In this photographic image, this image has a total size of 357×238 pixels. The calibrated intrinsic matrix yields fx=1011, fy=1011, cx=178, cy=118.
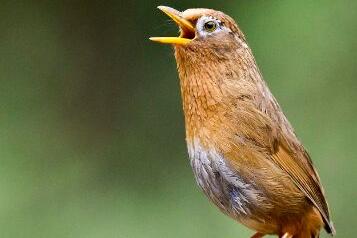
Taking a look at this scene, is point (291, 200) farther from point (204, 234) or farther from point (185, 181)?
point (185, 181)

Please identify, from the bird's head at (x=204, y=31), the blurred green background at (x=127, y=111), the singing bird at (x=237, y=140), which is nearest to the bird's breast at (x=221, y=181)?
the singing bird at (x=237, y=140)

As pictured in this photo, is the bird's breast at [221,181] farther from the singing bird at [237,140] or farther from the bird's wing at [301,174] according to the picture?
the bird's wing at [301,174]

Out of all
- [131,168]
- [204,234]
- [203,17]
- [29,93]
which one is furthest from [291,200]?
[29,93]

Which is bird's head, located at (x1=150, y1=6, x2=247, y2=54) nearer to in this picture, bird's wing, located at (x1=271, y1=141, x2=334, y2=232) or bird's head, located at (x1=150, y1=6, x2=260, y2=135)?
bird's head, located at (x1=150, y1=6, x2=260, y2=135)

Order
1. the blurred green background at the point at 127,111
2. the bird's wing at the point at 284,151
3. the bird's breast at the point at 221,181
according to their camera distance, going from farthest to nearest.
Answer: the blurred green background at the point at 127,111
the bird's wing at the point at 284,151
the bird's breast at the point at 221,181

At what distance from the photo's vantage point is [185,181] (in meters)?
6.77

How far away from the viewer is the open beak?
13.4 ft

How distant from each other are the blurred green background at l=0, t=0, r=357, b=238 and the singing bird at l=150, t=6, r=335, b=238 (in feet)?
6.21

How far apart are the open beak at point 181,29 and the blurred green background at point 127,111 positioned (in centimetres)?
211

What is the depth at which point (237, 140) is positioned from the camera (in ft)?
13.4

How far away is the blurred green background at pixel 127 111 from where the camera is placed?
661 cm

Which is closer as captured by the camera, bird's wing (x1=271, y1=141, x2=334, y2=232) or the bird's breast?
the bird's breast

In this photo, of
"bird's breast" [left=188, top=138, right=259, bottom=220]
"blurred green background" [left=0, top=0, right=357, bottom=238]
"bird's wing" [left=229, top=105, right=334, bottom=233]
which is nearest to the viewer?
"bird's breast" [left=188, top=138, right=259, bottom=220]

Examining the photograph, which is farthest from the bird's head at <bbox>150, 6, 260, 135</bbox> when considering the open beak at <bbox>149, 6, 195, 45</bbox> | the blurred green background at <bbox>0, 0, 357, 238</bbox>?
the blurred green background at <bbox>0, 0, 357, 238</bbox>
